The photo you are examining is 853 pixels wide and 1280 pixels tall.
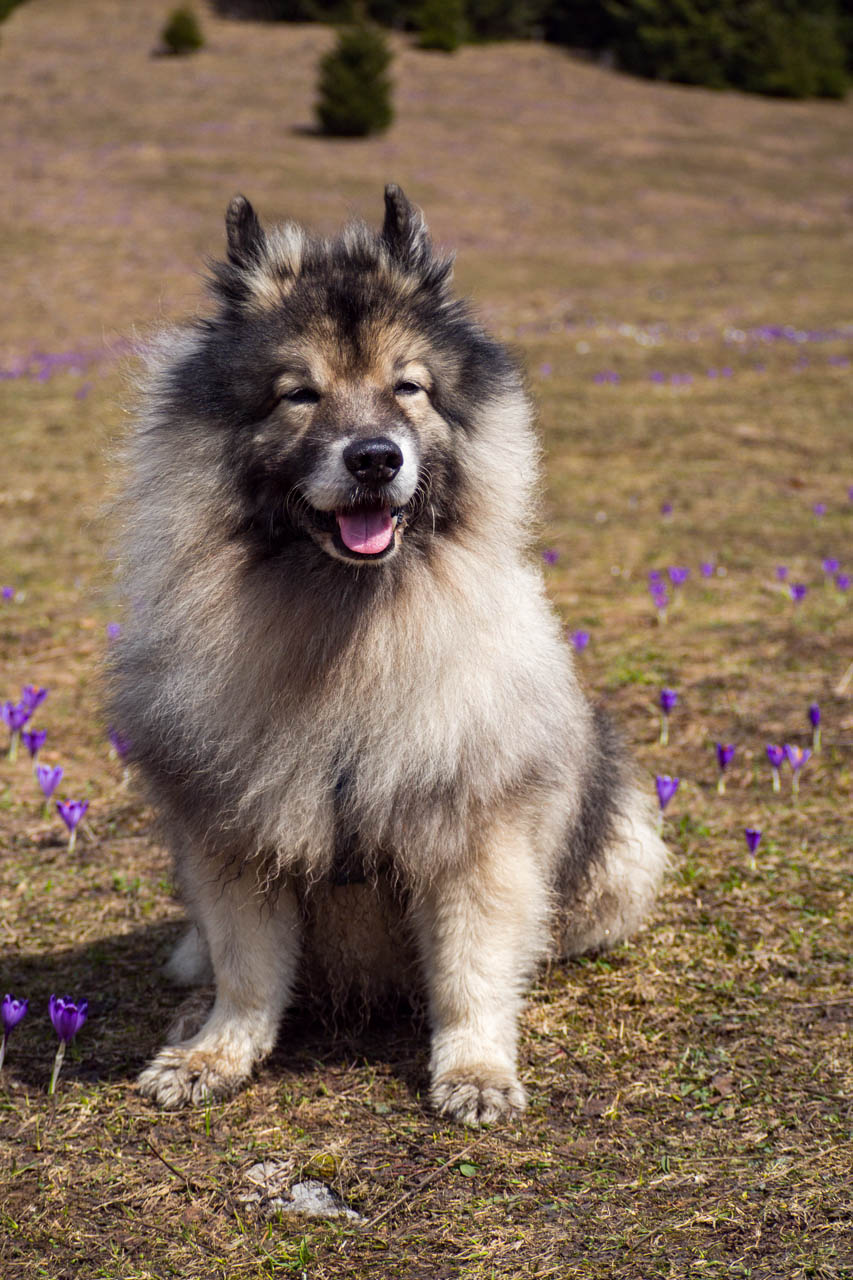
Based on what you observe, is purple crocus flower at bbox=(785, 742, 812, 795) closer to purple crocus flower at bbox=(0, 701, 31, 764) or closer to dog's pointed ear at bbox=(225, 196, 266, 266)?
dog's pointed ear at bbox=(225, 196, 266, 266)

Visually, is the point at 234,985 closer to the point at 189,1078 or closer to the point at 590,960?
the point at 189,1078

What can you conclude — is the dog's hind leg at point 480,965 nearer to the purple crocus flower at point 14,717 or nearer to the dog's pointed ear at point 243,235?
the dog's pointed ear at point 243,235

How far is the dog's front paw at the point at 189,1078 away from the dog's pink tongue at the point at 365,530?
1459mm

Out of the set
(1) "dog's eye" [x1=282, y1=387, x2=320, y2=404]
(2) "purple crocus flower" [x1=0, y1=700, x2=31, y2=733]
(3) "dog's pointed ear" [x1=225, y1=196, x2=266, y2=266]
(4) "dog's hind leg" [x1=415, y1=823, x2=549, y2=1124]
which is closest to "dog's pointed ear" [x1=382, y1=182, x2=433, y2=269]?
(3) "dog's pointed ear" [x1=225, y1=196, x2=266, y2=266]

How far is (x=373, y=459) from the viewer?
2812 millimetres

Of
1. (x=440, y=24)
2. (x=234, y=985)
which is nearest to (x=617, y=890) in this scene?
(x=234, y=985)

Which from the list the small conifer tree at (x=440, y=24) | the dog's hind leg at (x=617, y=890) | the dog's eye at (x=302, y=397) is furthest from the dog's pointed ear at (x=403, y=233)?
the small conifer tree at (x=440, y=24)

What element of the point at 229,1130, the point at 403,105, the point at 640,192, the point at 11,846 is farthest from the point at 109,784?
the point at 403,105

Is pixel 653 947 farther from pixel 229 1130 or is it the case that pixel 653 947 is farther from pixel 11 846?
pixel 11 846

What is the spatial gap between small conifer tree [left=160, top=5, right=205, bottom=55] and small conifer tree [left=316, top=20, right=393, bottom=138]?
25.2 feet

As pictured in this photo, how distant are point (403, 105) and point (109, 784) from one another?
1365 inches

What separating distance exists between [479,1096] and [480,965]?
327 mm

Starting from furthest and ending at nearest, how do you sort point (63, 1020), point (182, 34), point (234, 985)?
point (182, 34)
point (234, 985)
point (63, 1020)

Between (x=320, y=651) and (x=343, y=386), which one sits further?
(x=320, y=651)
